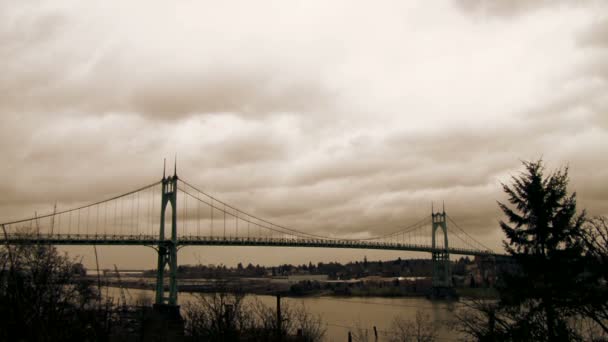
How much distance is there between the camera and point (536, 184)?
17047mm

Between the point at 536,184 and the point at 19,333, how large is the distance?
1694 centimetres

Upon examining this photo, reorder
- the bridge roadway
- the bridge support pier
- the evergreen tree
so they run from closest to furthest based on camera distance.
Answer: the evergreen tree < the bridge roadway < the bridge support pier

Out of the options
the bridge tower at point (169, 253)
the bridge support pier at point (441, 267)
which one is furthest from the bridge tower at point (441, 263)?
the bridge tower at point (169, 253)

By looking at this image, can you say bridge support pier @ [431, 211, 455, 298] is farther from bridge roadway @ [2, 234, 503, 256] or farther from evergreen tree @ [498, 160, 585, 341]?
evergreen tree @ [498, 160, 585, 341]

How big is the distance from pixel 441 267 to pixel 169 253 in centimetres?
5224

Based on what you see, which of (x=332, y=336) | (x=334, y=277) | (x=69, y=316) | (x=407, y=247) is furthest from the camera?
(x=334, y=277)

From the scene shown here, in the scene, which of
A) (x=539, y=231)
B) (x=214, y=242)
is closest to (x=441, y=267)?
(x=214, y=242)

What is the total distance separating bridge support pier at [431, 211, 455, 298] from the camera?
238 ft

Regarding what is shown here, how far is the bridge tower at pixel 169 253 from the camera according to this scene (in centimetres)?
4118

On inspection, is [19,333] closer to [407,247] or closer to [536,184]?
[536,184]

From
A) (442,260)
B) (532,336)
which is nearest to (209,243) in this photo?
(532,336)

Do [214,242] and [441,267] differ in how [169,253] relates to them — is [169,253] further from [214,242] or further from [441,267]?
[441,267]

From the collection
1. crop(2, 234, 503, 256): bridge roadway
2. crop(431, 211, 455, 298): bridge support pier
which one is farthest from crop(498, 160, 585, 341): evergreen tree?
crop(431, 211, 455, 298): bridge support pier

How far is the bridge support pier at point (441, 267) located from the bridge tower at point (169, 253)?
4238 cm
